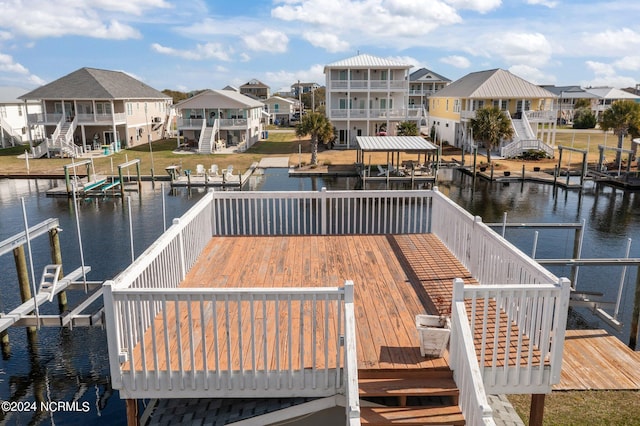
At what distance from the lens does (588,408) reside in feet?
24.5

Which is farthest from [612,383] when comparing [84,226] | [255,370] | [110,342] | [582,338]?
[84,226]

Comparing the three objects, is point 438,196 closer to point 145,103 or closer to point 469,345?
point 469,345

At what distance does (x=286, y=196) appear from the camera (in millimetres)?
10859

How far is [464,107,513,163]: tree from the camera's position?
37.5 m

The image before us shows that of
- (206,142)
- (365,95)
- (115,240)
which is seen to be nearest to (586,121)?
(365,95)

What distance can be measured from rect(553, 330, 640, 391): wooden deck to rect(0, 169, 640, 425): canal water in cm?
171

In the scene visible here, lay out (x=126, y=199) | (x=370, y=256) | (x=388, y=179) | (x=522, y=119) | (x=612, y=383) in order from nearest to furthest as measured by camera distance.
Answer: (x=612, y=383) < (x=370, y=256) < (x=126, y=199) < (x=388, y=179) < (x=522, y=119)

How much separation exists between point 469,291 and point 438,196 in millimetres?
5346

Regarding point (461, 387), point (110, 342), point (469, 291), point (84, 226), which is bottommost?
point (84, 226)

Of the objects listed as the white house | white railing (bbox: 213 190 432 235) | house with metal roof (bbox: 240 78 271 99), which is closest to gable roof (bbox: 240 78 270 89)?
house with metal roof (bbox: 240 78 271 99)

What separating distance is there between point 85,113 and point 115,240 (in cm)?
3009

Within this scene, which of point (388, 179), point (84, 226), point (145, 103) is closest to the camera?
point (84, 226)

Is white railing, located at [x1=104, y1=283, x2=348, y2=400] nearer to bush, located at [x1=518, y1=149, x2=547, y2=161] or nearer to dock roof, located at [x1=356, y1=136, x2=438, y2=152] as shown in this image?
dock roof, located at [x1=356, y1=136, x2=438, y2=152]

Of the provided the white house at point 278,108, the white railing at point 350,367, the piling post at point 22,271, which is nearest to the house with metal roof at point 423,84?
the white house at point 278,108
